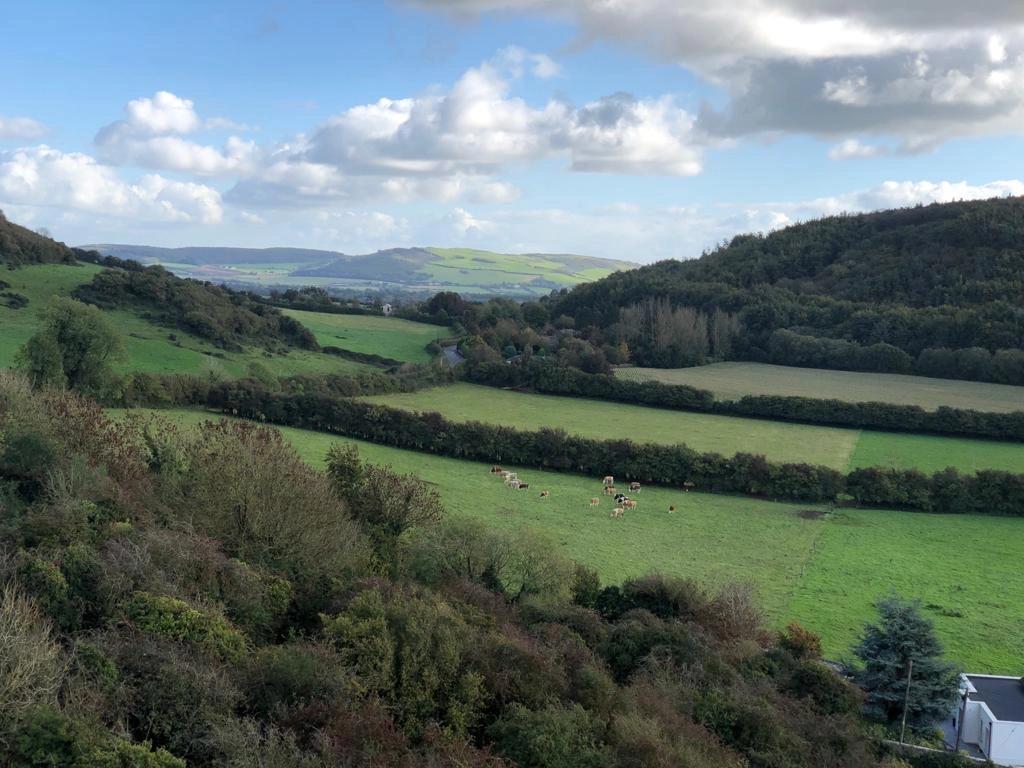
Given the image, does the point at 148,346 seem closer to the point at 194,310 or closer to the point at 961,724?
the point at 194,310

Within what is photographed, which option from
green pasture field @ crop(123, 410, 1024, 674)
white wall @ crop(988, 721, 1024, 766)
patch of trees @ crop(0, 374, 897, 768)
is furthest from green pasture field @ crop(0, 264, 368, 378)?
white wall @ crop(988, 721, 1024, 766)

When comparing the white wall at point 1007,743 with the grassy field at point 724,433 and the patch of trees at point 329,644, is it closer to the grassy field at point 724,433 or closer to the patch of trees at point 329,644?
the patch of trees at point 329,644

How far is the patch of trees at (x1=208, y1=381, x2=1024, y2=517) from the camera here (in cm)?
4519

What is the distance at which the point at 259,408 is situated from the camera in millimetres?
58219

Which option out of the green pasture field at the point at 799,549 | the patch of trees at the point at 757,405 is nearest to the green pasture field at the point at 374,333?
the patch of trees at the point at 757,405

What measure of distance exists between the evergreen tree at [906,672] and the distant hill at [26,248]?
9443 cm

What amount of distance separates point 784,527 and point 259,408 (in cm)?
3643

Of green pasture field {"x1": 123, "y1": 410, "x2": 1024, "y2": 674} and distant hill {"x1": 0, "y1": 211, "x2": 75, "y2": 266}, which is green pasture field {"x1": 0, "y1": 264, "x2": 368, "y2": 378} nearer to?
distant hill {"x1": 0, "y1": 211, "x2": 75, "y2": 266}

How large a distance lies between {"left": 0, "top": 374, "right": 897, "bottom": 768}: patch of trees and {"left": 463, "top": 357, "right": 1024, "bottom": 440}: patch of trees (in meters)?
39.2

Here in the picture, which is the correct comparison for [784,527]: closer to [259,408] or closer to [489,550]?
[489,550]

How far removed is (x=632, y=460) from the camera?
5022 cm

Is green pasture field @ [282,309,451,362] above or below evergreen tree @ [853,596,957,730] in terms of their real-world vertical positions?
above

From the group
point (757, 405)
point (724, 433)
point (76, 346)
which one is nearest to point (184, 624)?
point (76, 346)

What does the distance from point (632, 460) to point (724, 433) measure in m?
11.8
